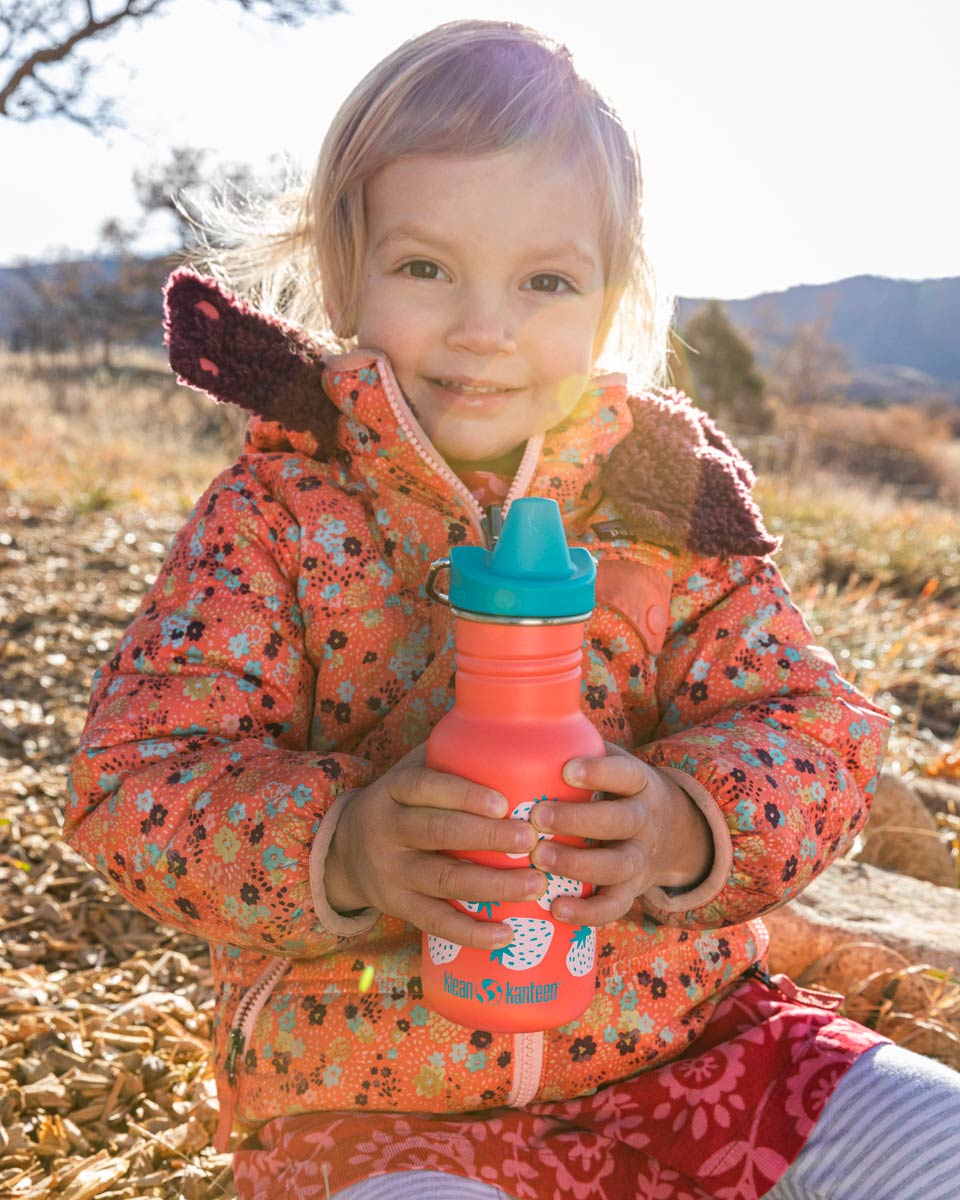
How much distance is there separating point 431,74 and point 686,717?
1.25m

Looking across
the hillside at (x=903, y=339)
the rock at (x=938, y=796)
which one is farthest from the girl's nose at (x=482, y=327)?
the hillside at (x=903, y=339)

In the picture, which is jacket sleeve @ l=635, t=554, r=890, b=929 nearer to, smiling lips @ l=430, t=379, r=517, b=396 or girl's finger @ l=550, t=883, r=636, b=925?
girl's finger @ l=550, t=883, r=636, b=925

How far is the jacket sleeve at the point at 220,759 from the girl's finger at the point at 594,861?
14.9 inches

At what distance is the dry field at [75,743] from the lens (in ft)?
6.79

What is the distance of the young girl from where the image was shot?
1.50 m

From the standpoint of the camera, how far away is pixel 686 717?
185 cm

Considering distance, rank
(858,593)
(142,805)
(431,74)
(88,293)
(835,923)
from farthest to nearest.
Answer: (88,293), (858,593), (835,923), (431,74), (142,805)

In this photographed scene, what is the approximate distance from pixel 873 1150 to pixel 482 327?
143 centimetres

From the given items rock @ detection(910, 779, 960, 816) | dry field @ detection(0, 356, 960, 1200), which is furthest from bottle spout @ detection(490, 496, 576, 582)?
rock @ detection(910, 779, 960, 816)

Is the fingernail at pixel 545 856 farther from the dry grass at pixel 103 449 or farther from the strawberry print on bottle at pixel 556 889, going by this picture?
the dry grass at pixel 103 449

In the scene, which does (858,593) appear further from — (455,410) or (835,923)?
(455,410)

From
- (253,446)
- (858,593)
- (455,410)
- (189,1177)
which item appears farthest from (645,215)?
(858,593)

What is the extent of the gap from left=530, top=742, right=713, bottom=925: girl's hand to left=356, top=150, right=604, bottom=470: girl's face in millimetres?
726

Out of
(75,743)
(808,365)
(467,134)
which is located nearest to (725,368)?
(808,365)
